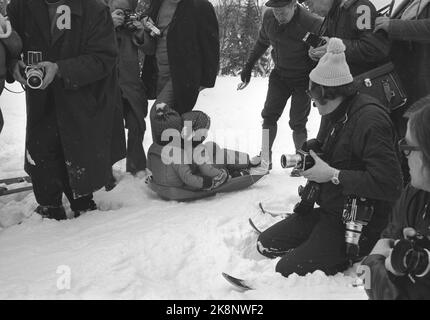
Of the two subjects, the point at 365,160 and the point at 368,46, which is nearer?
the point at 365,160

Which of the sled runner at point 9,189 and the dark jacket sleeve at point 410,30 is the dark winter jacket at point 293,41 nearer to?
the dark jacket sleeve at point 410,30

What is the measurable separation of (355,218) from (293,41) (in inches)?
95.9

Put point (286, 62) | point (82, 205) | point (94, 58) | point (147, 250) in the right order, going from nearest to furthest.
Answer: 1. point (147, 250)
2. point (94, 58)
3. point (82, 205)
4. point (286, 62)

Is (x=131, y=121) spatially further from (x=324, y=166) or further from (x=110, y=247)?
(x=324, y=166)

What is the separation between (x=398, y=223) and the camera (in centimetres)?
229

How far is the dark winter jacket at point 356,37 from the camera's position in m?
3.61

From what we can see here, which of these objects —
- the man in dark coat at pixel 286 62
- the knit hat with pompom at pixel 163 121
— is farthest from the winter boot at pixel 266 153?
the knit hat with pompom at pixel 163 121

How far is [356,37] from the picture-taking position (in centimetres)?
373

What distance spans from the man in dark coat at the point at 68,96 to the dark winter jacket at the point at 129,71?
0.97m

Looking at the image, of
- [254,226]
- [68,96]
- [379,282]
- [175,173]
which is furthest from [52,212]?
[379,282]

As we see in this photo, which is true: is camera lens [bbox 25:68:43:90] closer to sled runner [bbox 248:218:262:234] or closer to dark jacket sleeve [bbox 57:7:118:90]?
dark jacket sleeve [bbox 57:7:118:90]

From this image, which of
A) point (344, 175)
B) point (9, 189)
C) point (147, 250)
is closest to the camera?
point (344, 175)

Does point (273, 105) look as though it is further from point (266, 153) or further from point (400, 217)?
point (400, 217)

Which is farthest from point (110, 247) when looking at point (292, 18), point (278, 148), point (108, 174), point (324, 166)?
point (278, 148)
